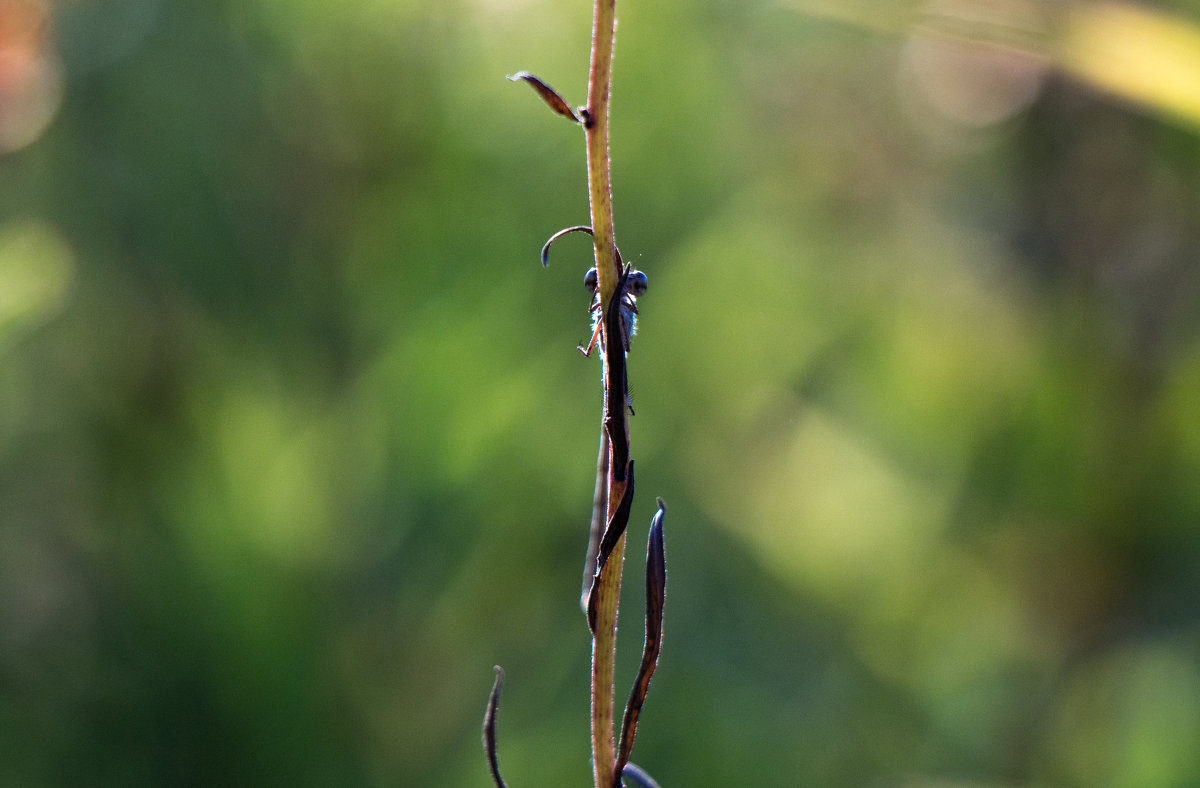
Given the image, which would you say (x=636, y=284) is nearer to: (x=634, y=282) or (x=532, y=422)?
(x=634, y=282)

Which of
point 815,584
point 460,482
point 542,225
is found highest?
point 542,225

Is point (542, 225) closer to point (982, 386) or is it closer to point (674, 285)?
point (674, 285)

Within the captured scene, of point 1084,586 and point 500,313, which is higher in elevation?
point 500,313

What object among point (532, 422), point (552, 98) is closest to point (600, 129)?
point (552, 98)

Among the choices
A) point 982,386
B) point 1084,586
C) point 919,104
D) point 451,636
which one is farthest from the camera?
point 919,104

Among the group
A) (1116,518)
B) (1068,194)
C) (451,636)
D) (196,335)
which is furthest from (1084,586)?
(196,335)

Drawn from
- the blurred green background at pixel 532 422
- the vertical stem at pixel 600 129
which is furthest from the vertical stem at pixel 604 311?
the blurred green background at pixel 532 422

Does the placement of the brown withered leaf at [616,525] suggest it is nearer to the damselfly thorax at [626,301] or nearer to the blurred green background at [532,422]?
the damselfly thorax at [626,301]
